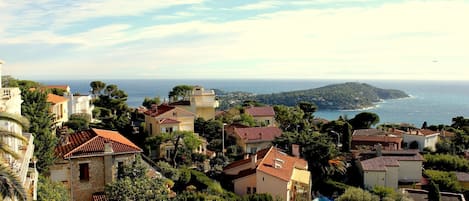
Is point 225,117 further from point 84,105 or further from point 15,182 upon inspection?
point 15,182

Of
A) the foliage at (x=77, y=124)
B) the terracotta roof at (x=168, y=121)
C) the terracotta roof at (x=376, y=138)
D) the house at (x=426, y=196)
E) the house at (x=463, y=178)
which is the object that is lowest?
the house at (x=426, y=196)

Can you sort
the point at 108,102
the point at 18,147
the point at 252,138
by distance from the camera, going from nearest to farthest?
the point at 18,147
the point at 252,138
the point at 108,102

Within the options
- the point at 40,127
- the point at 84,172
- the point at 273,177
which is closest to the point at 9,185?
the point at 84,172

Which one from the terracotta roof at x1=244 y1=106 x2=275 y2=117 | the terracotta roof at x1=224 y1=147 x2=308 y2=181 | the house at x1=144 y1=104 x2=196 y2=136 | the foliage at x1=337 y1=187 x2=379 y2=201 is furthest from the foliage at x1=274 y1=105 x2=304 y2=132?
the foliage at x1=337 y1=187 x2=379 y2=201

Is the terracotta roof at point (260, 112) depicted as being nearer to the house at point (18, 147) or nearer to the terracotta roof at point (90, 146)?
the terracotta roof at point (90, 146)

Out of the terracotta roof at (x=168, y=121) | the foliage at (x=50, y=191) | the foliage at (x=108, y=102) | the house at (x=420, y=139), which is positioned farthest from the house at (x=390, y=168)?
the foliage at (x=108, y=102)

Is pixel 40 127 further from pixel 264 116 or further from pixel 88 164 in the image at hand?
pixel 264 116

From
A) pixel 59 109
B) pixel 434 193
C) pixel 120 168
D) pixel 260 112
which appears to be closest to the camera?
pixel 120 168
